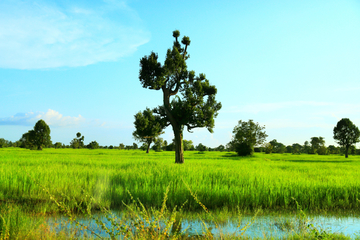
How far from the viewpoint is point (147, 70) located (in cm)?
2153

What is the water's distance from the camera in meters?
4.34

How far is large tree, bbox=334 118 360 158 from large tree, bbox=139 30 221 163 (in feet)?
189

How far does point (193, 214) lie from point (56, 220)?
11.0 ft

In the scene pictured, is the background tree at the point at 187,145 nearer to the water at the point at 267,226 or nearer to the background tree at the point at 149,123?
the background tree at the point at 149,123

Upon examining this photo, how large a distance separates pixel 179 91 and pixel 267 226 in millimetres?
18851

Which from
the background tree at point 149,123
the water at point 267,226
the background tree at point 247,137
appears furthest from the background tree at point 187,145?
the water at point 267,226

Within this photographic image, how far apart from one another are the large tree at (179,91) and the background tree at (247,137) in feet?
91.6

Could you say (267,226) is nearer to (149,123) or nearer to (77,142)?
(149,123)

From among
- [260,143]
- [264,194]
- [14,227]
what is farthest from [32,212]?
[260,143]

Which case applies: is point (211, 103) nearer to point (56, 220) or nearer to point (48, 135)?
point (56, 220)

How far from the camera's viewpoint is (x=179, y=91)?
74.6 feet

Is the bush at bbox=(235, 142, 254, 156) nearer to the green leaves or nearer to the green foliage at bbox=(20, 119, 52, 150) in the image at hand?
the green leaves

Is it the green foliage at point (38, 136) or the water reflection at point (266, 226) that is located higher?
the green foliage at point (38, 136)

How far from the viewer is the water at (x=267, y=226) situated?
4340mm
